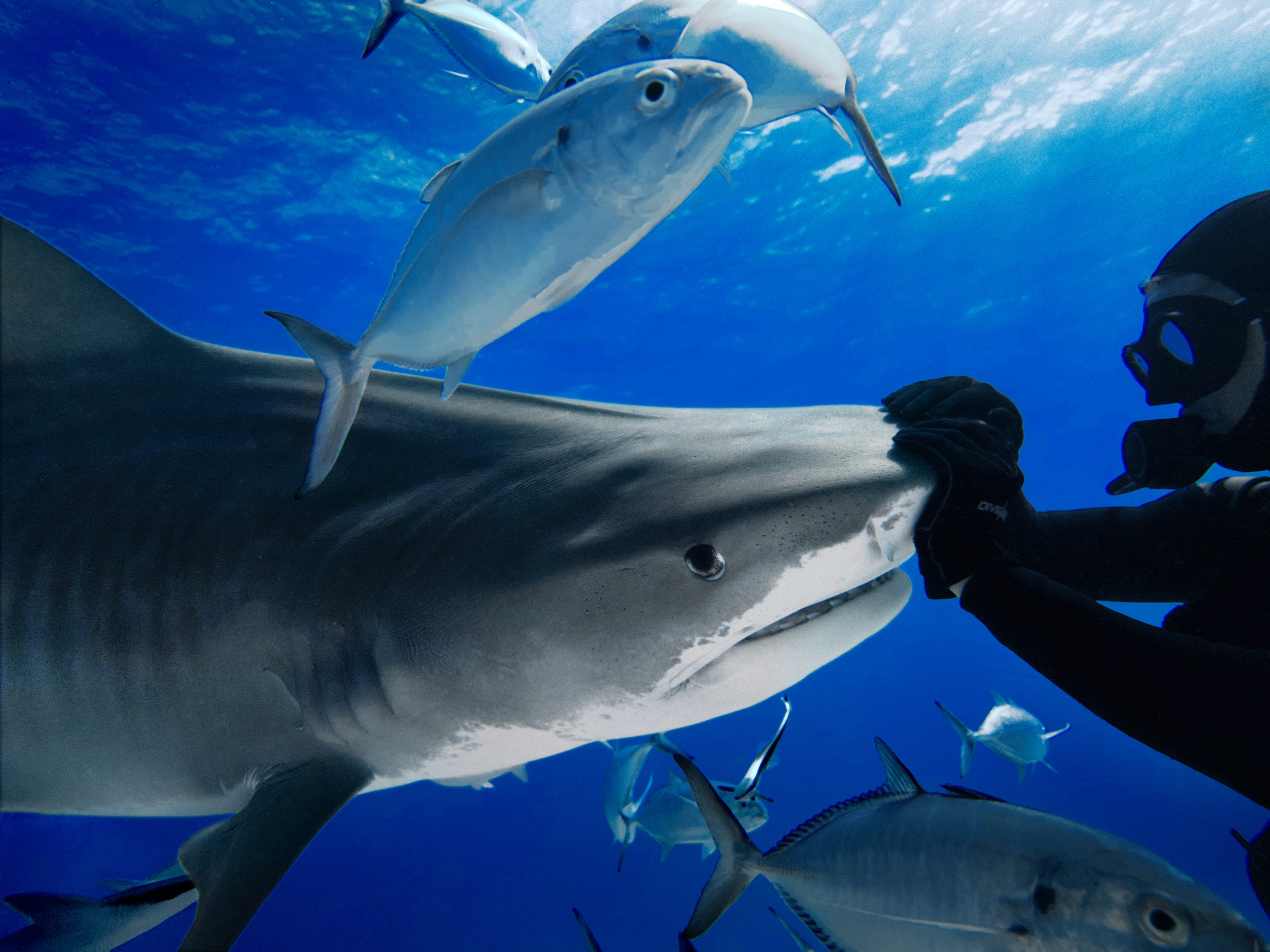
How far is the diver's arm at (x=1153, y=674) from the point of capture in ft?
3.95

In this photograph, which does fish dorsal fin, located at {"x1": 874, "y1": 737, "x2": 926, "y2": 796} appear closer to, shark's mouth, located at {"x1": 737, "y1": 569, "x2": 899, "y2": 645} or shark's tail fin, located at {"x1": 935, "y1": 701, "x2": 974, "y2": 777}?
shark's mouth, located at {"x1": 737, "y1": 569, "x2": 899, "y2": 645}

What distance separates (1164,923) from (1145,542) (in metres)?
1.66

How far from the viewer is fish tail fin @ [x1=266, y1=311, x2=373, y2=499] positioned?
118cm

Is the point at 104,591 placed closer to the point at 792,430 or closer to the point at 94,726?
the point at 94,726

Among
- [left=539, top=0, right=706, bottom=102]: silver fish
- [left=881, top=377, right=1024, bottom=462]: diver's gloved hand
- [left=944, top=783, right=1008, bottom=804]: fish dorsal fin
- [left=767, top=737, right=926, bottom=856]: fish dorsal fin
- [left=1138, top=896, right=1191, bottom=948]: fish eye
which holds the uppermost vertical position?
[left=539, top=0, right=706, bottom=102]: silver fish

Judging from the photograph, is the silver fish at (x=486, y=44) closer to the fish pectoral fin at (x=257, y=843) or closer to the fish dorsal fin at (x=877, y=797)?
the fish pectoral fin at (x=257, y=843)

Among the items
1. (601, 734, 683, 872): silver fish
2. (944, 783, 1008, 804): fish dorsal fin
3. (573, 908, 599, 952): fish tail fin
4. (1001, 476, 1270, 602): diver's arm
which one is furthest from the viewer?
(601, 734, 683, 872): silver fish

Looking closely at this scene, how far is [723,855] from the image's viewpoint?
5.47 ft

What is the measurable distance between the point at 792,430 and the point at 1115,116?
19932 millimetres

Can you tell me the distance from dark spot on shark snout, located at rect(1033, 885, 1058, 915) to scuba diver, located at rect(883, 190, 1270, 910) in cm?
39

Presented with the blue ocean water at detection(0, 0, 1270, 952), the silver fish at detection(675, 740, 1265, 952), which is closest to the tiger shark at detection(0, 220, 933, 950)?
the silver fish at detection(675, 740, 1265, 952)

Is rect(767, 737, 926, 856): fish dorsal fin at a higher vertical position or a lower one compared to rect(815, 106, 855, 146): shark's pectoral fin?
lower

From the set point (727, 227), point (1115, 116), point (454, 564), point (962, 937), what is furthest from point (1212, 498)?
point (1115, 116)

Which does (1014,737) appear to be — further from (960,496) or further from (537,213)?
(537,213)
